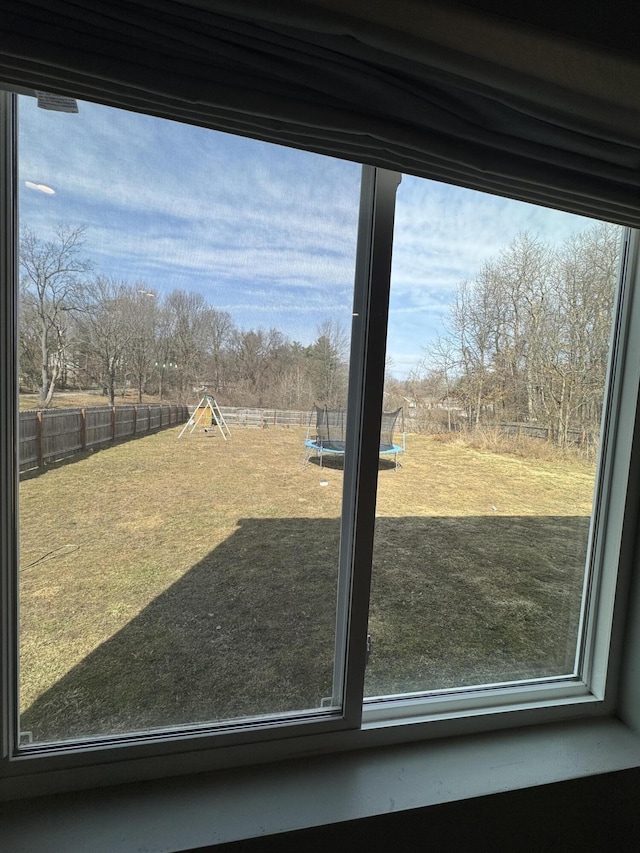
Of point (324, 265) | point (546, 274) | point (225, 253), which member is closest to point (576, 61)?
point (546, 274)

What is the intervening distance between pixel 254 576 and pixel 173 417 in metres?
0.43

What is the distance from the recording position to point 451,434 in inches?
42.2

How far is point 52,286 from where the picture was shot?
812 mm

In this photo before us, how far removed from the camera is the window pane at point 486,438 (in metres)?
1.02

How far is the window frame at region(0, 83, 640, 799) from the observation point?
0.80 m

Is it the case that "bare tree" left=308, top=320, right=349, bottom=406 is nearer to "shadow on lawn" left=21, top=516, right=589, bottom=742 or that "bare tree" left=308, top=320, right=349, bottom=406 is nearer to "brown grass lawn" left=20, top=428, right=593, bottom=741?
"brown grass lawn" left=20, top=428, right=593, bottom=741

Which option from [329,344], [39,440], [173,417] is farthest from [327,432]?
[39,440]

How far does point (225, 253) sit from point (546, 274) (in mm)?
885

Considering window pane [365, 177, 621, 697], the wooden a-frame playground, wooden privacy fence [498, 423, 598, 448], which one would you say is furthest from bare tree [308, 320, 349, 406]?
wooden privacy fence [498, 423, 598, 448]

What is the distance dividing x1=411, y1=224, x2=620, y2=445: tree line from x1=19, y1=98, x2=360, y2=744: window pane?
1.10 feet

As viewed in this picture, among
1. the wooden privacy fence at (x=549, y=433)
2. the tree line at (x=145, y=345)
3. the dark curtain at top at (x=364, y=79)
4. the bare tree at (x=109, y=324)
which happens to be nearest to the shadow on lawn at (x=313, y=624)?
the wooden privacy fence at (x=549, y=433)

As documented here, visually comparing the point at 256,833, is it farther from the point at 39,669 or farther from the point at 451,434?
the point at 451,434

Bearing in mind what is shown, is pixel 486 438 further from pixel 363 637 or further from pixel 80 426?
pixel 80 426

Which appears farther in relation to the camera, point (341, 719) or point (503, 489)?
point (503, 489)
